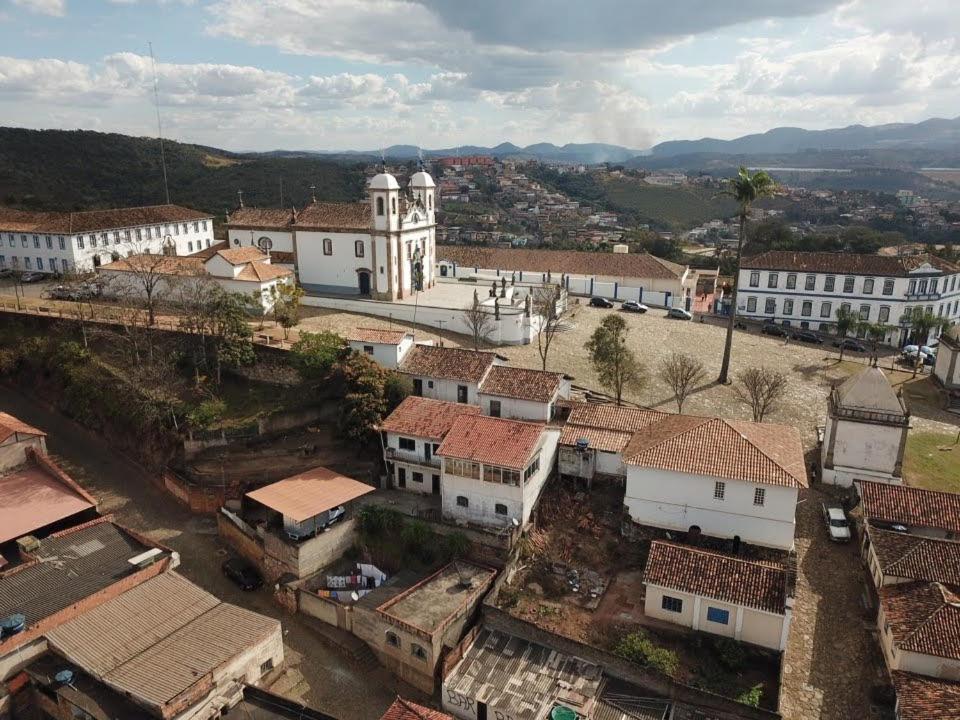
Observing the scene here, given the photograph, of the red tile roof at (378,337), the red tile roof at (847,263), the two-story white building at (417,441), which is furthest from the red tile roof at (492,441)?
the red tile roof at (847,263)

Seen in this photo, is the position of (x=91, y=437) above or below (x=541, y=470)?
below

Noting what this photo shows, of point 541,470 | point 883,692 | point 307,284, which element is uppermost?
point 307,284

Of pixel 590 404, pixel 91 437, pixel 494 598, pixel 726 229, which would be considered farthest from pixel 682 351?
pixel 726 229

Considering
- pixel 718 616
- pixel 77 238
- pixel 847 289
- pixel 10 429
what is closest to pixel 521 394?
pixel 718 616

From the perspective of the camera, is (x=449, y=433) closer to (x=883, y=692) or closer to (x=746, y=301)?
(x=883, y=692)

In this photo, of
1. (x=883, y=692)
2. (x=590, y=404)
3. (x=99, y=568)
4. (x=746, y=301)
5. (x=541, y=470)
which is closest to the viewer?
(x=883, y=692)

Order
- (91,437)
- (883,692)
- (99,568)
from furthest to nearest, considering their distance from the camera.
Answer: (91,437)
(99,568)
(883,692)

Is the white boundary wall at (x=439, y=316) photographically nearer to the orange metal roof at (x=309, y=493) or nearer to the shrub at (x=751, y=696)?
the orange metal roof at (x=309, y=493)
